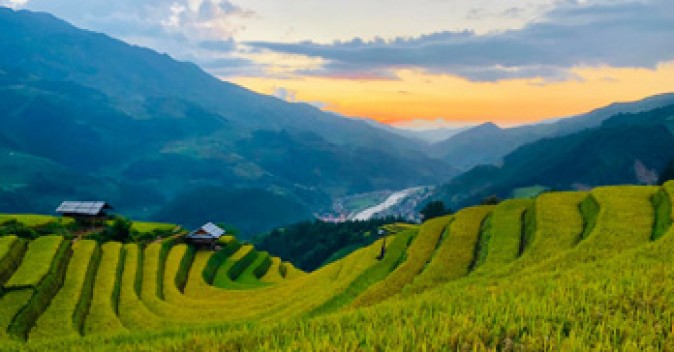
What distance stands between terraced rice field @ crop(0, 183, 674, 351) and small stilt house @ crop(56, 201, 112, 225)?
1460 cm

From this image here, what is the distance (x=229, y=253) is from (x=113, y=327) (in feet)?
129

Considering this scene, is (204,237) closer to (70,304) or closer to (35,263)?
(35,263)

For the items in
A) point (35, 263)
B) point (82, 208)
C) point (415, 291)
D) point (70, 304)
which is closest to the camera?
point (415, 291)

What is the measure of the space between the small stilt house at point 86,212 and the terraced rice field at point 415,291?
14601 mm

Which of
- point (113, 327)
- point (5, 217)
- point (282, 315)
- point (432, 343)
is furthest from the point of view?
point (5, 217)

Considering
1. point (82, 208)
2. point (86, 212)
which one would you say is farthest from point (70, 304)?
point (82, 208)

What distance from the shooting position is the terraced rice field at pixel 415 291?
36.7 ft

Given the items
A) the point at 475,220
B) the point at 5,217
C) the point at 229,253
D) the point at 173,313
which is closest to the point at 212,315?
the point at 173,313

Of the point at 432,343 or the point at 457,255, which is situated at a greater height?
the point at 432,343

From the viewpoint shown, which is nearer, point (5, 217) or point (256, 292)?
point (256, 292)

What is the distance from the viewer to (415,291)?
25.5 m

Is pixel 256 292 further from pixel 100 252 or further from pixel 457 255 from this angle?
pixel 457 255

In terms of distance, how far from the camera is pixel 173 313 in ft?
123

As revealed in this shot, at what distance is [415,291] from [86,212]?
202 ft
